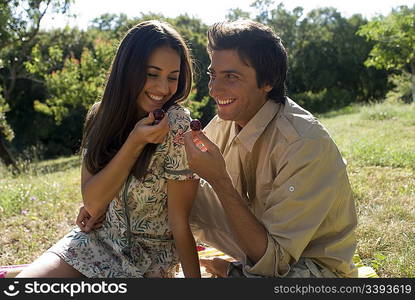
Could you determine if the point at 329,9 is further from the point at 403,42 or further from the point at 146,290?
the point at 146,290

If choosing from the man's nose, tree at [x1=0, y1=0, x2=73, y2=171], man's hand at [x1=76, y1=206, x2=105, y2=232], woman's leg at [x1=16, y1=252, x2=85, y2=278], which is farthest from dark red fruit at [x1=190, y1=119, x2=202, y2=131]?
tree at [x1=0, y1=0, x2=73, y2=171]

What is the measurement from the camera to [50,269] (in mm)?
2871

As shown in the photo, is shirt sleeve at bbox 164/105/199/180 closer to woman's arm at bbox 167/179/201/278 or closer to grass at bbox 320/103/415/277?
woman's arm at bbox 167/179/201/278

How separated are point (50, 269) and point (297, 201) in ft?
4.48

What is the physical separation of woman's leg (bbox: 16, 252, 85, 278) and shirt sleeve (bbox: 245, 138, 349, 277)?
3.21 feet

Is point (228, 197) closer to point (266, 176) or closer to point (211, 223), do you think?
point (266, 176)

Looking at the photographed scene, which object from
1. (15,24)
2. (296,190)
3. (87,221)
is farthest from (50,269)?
(15,24)

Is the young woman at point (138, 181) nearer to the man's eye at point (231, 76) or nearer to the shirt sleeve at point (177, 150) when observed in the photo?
the shirt sleeve at point (177, 150)

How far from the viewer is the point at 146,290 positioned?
275cm

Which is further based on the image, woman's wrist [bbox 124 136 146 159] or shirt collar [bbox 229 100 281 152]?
shirt collar [bbox 229 100 281 152]

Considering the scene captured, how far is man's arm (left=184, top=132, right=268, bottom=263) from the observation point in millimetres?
2664

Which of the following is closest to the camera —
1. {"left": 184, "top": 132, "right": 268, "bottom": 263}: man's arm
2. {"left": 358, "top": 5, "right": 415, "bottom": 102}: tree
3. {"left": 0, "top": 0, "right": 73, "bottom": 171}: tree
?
{"left": 184, "top": 132, "right": 268, "bottom": 263}: man's arm

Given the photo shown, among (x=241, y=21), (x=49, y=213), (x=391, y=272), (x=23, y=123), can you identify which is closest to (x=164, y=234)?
(x=241, y=21)

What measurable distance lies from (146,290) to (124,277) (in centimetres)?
20
